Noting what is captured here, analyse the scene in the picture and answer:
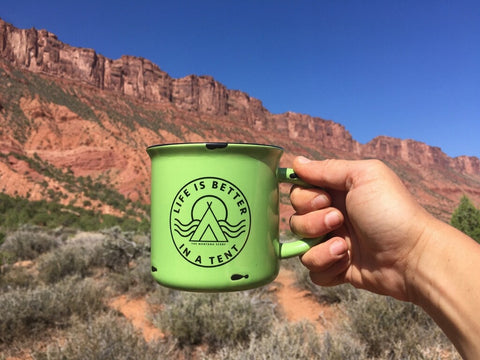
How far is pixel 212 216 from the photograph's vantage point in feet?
3.25

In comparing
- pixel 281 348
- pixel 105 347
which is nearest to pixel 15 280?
pixel 105 347

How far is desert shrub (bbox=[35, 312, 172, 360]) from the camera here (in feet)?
7.74

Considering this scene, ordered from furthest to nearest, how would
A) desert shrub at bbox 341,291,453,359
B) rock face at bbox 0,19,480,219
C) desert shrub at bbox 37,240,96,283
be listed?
rock face at bbox 0,19,480,219 → desert shrub at bbox 37,240,96,283 → desert shrub at bbox 341,291,453,359

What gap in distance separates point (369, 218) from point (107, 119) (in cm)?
4243

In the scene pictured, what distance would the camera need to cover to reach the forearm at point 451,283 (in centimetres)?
92

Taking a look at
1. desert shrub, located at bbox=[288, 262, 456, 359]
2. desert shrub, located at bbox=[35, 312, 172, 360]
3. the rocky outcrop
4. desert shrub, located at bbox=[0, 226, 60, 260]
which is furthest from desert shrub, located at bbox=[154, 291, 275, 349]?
the rocky outcrop

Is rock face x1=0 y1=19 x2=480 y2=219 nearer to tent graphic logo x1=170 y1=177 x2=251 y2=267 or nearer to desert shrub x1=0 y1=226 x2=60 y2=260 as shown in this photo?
desert shrub x1=0 y1=226 x2=60 y2=260

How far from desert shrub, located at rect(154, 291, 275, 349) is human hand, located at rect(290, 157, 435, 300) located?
77.8 inches

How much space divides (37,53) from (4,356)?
59572mm

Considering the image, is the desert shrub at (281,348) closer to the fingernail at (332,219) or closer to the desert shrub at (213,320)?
the desert shrub at (213,320)

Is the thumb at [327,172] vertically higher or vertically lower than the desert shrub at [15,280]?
higher

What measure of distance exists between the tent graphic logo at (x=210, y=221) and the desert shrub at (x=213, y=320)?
2240 millimetres

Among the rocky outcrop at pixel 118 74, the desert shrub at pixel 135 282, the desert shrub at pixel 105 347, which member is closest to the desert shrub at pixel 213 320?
the desert shrub at pixel 105 347

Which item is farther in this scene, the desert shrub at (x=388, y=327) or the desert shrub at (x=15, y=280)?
the desert shrub at (x=15, y=280)
